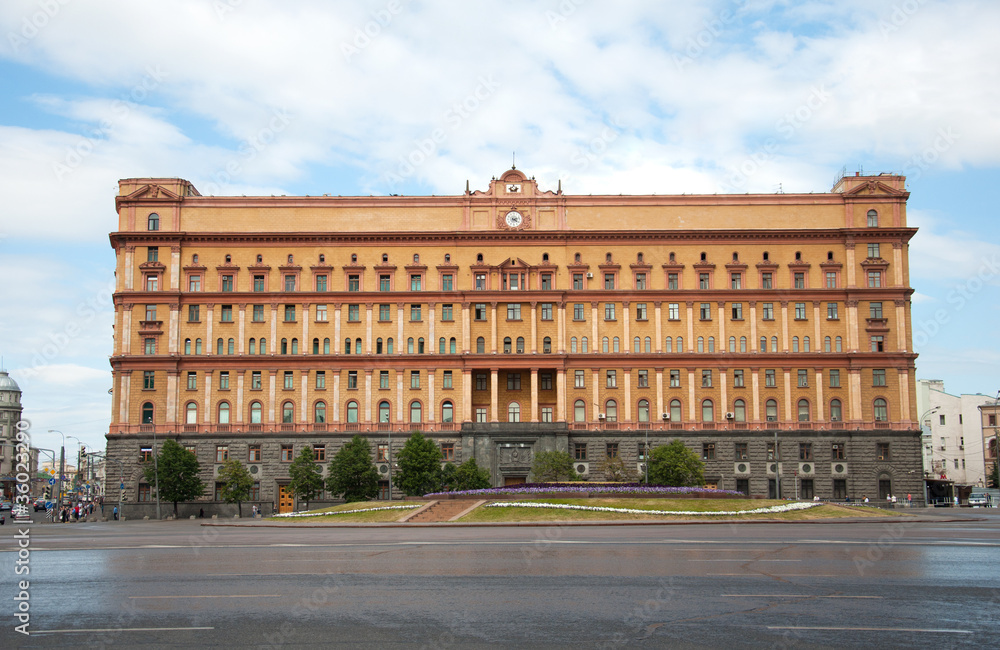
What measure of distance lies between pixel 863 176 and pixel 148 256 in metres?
67.5

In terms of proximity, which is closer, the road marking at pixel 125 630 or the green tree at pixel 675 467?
the road marking at pixel 125 630

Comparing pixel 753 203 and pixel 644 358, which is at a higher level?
pixel 753 203

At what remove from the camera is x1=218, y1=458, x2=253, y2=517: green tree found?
269 ft

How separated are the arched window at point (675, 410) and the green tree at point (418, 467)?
73.1 ft

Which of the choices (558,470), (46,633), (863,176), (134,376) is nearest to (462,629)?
(46,633)

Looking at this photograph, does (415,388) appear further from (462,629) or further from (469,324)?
(462,629)

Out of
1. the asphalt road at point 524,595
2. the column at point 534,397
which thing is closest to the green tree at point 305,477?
the column at point 534,397

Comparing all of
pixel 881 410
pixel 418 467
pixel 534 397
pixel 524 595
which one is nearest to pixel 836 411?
pixel 881 410

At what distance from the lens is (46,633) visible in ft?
56.5

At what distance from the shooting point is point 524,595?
2086 cm

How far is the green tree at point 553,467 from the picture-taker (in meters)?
76.3

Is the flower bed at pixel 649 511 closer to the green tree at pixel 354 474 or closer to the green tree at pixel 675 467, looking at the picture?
the green tree at pixel 675 467

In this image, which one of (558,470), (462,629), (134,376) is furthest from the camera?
(134,376)

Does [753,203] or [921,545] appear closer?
[921,545]
